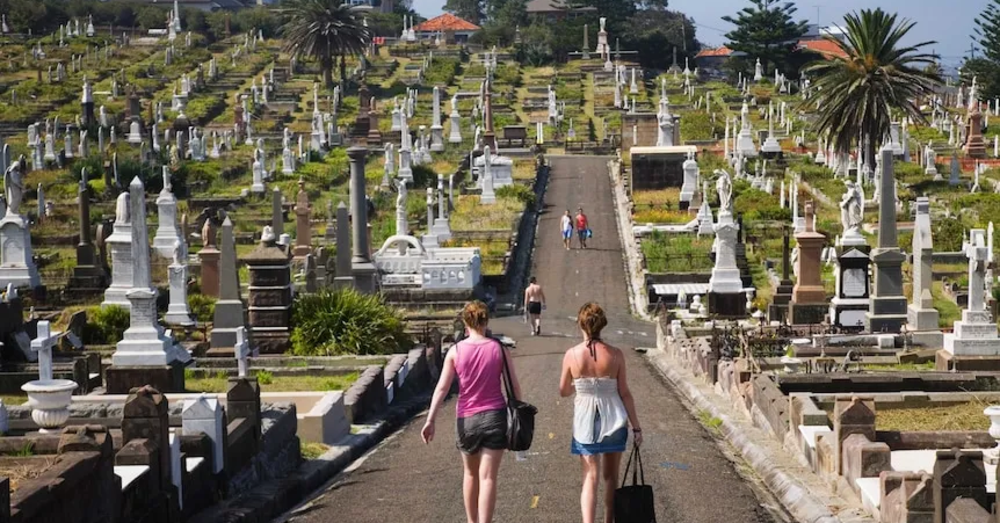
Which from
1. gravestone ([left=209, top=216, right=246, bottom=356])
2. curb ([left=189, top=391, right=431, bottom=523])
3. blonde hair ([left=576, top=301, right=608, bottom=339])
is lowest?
curb ([left=189, top=391, right=431, bottom=523])

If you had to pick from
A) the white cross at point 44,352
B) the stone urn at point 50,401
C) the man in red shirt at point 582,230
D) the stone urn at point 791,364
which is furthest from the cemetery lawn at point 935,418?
the man in red shirt at point 582,230

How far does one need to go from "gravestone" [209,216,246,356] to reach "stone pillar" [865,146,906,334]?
385 inches

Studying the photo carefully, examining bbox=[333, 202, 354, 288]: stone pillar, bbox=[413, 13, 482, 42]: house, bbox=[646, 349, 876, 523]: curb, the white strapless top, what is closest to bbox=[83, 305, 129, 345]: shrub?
bbox=[333, 202, 354, 288]: stone pillar

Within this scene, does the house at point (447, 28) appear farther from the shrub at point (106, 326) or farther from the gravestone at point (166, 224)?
the shrub at point (106, 326)

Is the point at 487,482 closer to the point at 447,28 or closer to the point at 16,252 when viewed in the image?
the point at 16,252

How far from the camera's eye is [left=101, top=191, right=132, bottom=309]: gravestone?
30.5 m

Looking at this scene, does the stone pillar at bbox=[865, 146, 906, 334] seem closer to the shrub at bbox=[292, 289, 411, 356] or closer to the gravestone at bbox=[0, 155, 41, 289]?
the shrub at bbox=[292, 289, 411, 356]

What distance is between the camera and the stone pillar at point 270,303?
25688 mm

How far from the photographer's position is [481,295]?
35.1m

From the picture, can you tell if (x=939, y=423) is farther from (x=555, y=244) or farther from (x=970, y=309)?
(x=555, y=244)

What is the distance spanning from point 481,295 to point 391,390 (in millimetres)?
13841

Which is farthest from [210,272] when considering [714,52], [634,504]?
[714,52]

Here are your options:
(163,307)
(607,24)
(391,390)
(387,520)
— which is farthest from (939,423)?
(607,24)

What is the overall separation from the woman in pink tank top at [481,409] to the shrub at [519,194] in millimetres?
38055
